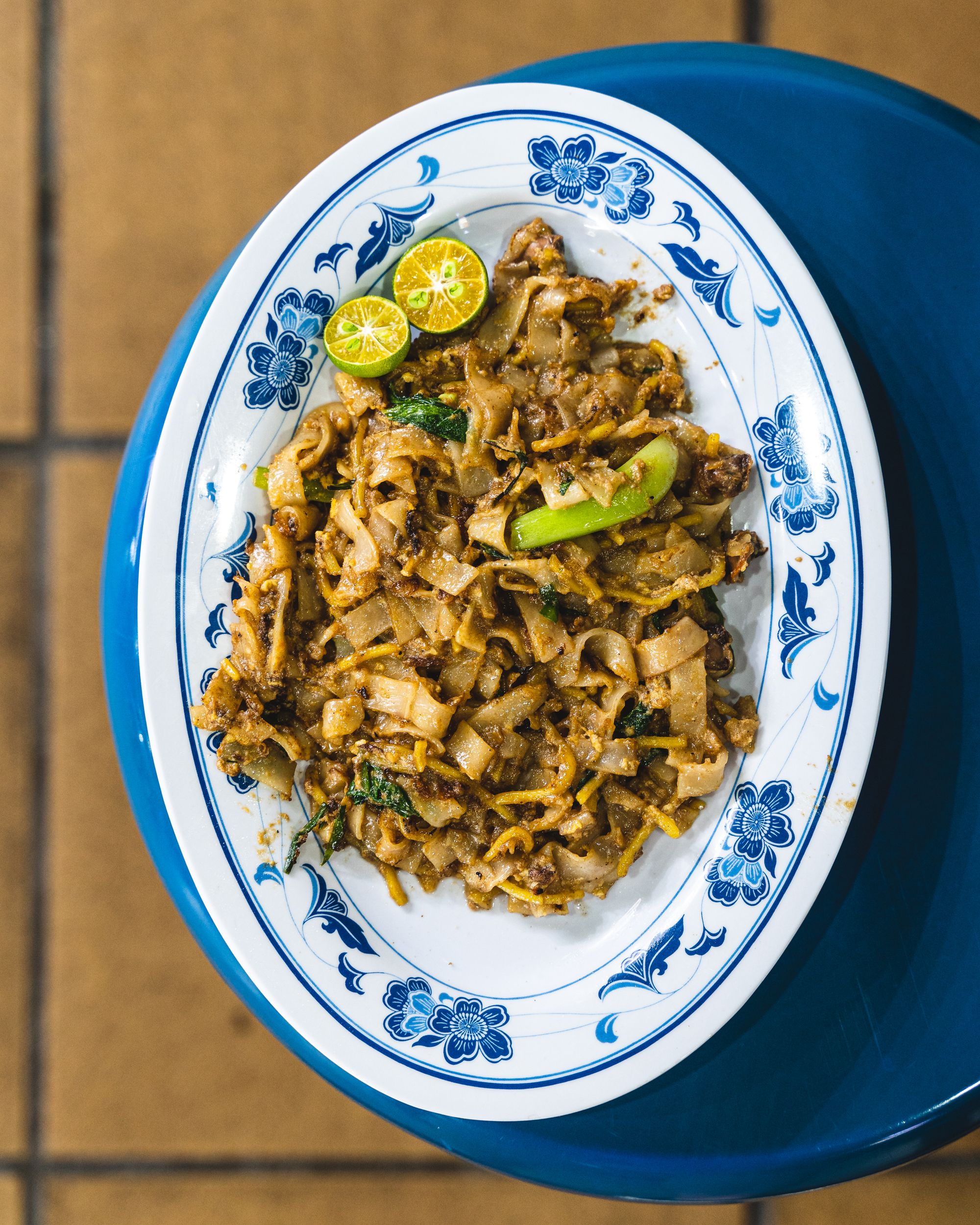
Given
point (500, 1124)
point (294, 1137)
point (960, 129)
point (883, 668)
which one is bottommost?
point (294, 1137)

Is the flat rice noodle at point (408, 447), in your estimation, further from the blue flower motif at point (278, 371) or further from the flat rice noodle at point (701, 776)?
the flat rice noodle at point (701, 776)

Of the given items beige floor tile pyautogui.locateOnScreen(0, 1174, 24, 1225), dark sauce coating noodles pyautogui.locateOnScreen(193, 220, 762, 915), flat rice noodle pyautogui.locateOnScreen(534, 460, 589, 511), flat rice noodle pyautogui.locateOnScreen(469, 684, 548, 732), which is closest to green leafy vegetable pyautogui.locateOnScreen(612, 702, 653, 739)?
dark sauce coating noodles pyautogui.locateOnScreen(193, 220, 762, 915)

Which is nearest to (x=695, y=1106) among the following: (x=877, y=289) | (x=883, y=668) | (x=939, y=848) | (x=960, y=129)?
(x=939, y=848)

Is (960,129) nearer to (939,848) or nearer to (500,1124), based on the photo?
(939,848)

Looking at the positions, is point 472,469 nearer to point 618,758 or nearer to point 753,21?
point 618,758

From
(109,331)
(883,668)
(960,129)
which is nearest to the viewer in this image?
(883,668)
